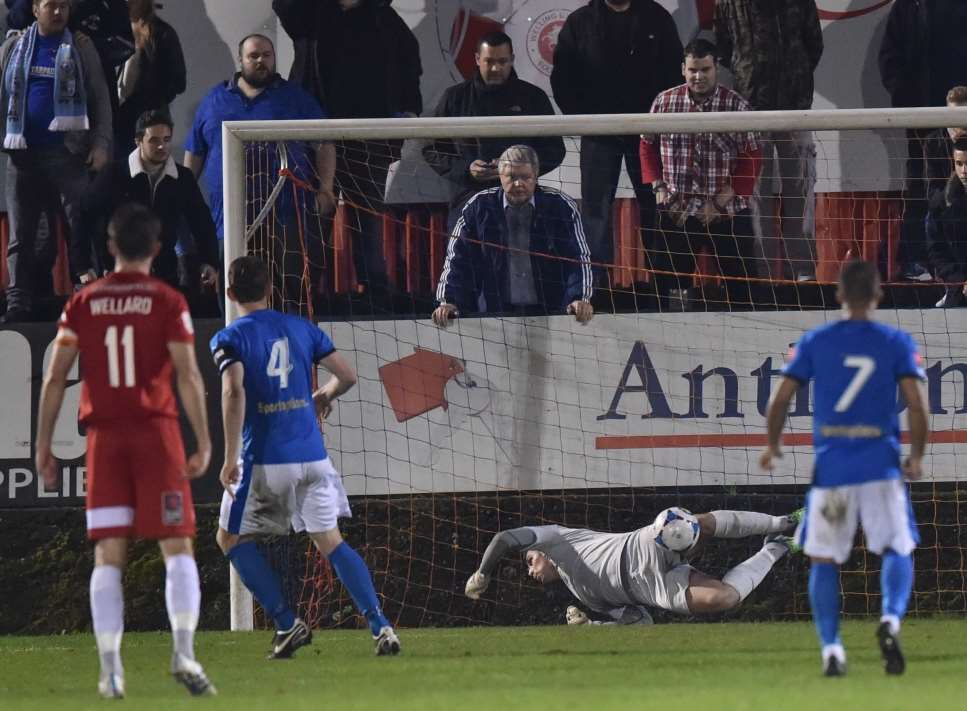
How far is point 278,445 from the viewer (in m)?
8.15

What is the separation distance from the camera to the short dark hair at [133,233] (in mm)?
6578

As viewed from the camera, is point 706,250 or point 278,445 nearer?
point 278,445

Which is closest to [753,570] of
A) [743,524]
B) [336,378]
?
[743,524]

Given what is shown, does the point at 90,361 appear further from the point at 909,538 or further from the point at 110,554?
the point at 909,538

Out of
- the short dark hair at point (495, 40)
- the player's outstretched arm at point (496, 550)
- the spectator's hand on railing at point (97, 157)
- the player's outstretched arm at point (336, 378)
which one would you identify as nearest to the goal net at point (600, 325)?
the player's outstretched arm at point (496, 550)

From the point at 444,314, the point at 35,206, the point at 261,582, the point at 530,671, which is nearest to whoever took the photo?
the point at 530,671

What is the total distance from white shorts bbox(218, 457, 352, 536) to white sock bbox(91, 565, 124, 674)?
169cm

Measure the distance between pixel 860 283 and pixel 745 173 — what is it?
3.89m

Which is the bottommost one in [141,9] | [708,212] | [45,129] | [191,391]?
[191,391]

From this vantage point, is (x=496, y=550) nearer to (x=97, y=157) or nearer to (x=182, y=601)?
(x=97, y=157)

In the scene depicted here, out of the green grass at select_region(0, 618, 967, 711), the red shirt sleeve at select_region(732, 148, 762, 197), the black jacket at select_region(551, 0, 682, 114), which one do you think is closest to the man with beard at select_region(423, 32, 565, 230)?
the black jacket at select_region(551, 0, 682, 114)

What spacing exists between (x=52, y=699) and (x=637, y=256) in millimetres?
4984

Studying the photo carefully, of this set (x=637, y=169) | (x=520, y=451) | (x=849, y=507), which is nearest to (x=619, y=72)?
(x=637, y=169)

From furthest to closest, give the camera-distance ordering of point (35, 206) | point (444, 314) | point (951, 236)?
point (35, 206) < point (951, 236) < point (444, 314)
